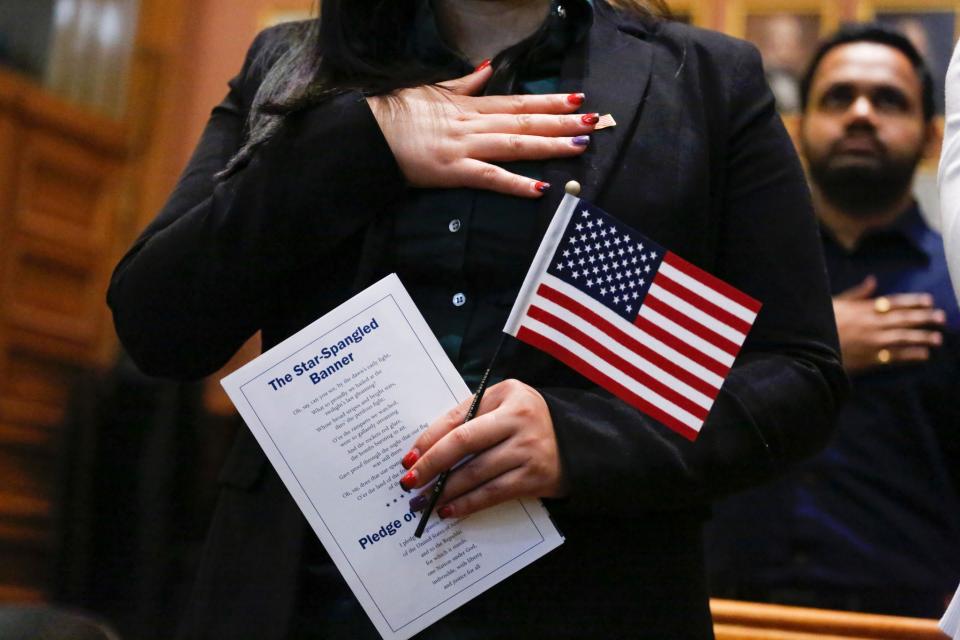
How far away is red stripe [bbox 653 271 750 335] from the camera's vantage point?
123 cm

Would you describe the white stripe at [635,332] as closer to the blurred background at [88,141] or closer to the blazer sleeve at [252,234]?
the blazer sleeve at [252,234]

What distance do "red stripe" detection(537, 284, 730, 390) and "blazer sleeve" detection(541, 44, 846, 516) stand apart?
0.11 feet

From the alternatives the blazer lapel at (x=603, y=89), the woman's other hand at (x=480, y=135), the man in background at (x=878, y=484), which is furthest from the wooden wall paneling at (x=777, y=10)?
the woman's other hand at (x=480, y=135)

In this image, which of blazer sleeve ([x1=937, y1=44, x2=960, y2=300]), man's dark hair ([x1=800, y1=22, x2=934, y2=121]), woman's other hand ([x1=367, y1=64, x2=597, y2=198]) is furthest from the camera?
man's dark hair ([x1=800, y1=22, x2=934, y2=121])

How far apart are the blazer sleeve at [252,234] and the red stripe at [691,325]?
11.0 inches

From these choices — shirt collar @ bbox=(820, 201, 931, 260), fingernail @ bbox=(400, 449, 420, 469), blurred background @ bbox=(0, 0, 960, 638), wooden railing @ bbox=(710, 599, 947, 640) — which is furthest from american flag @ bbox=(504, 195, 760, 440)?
blurred background @ bbox=(0, 0, 960, 638)

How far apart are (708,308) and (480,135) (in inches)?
11.3

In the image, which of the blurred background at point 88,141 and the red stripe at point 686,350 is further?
the blurred background at point 88,141

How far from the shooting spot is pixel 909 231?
8.82 feet

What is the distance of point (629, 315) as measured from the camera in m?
1.25

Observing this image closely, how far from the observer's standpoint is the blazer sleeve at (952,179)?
1.01m

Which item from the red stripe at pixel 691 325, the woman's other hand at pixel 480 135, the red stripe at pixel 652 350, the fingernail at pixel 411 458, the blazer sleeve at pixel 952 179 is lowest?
the fingernail at pixel 411 458

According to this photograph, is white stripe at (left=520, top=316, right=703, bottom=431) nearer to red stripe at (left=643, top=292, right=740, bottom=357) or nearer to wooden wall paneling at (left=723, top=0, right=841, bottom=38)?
red stripe at (left=643, top=292, right=740, bottom=357)

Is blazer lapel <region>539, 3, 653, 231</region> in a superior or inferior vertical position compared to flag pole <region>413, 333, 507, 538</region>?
superior
